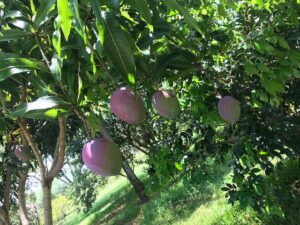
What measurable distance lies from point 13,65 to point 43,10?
0.16m

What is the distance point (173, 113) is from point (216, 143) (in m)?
1.73

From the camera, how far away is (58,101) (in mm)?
1165

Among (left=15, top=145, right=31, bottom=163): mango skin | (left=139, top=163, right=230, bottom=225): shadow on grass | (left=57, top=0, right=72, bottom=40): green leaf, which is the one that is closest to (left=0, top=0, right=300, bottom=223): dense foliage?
(left=57, top=0, right=72, bottom=40): green leaf

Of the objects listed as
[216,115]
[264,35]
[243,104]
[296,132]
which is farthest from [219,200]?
[264,35]

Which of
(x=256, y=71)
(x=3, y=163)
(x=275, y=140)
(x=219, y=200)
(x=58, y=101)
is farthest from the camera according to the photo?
(x=219, y=200)

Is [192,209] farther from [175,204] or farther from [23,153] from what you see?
[23,153]

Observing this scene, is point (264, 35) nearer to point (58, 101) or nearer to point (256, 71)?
point (256, 71)

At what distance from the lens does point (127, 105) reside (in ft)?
3.93

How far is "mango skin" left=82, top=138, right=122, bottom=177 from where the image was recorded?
117cm

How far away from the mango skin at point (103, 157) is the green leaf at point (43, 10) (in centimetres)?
37

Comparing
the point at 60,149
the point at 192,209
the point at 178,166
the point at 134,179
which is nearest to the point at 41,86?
the point at 60,149

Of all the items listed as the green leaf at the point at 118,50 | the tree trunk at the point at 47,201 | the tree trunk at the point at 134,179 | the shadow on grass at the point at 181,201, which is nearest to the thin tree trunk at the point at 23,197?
the tree trunk at the point at 47,201

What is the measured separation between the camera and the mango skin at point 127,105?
1198mm

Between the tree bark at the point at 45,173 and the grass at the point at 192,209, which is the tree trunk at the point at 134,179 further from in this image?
the tree bark at the point at 45,173
